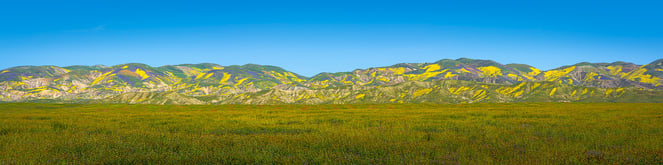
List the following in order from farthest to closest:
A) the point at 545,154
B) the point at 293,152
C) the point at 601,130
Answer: the point at 601,130 < the point at 293,152 < the point at 545,154

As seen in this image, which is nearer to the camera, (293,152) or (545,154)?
(545,154)

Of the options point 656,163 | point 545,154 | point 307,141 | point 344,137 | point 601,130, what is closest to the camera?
point 656,163

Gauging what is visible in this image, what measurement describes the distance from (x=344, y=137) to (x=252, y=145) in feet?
14.8

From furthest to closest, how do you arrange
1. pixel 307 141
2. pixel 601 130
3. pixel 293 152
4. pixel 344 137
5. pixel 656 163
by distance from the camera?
pixel 601 130, pixel 344 137, pixel 307 141, pixel 293 152, pixel 656 163

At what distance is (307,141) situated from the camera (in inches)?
658

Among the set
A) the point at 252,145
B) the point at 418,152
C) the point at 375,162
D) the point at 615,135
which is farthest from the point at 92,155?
the point at 615,135

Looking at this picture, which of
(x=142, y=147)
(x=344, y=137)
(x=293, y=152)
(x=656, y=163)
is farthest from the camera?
(x=344, y=137)

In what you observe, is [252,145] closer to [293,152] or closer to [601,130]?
[293,152]

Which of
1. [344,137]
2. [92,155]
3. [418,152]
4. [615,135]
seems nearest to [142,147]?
[92,155]

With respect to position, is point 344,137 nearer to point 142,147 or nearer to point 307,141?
point 307,141

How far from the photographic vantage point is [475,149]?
14.3 m

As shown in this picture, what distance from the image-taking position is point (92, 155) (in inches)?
539

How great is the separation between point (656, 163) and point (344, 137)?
447 inches

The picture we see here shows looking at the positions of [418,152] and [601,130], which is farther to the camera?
[601,130]
